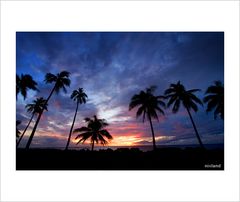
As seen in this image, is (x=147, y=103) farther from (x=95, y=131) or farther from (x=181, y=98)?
(x=95, y=131)

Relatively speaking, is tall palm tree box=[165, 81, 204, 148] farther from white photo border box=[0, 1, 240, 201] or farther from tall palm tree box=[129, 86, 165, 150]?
white photo border box=[0, 1, 240, 201]

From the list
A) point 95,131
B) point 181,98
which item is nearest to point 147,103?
point 181,98

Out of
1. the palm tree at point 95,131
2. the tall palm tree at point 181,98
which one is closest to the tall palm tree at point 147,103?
the tall palm tree at point 181,98

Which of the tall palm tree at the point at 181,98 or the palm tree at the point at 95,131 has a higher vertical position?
the tall palm tree at the point at 181,98

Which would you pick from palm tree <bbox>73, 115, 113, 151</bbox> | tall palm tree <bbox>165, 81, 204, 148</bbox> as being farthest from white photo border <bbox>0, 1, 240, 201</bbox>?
palm tree <bbox>73, 115, 113, 151</bbox>

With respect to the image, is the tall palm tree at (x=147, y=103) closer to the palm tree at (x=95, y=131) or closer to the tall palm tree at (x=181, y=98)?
the tall palm tree at (x=181, y=98)

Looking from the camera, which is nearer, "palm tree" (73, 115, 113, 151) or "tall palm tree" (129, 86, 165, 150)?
"tall palm tree" (129, 86, 165, 150)

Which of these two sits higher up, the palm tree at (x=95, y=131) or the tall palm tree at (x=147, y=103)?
the tall palm tree at (x=147, y=103)
